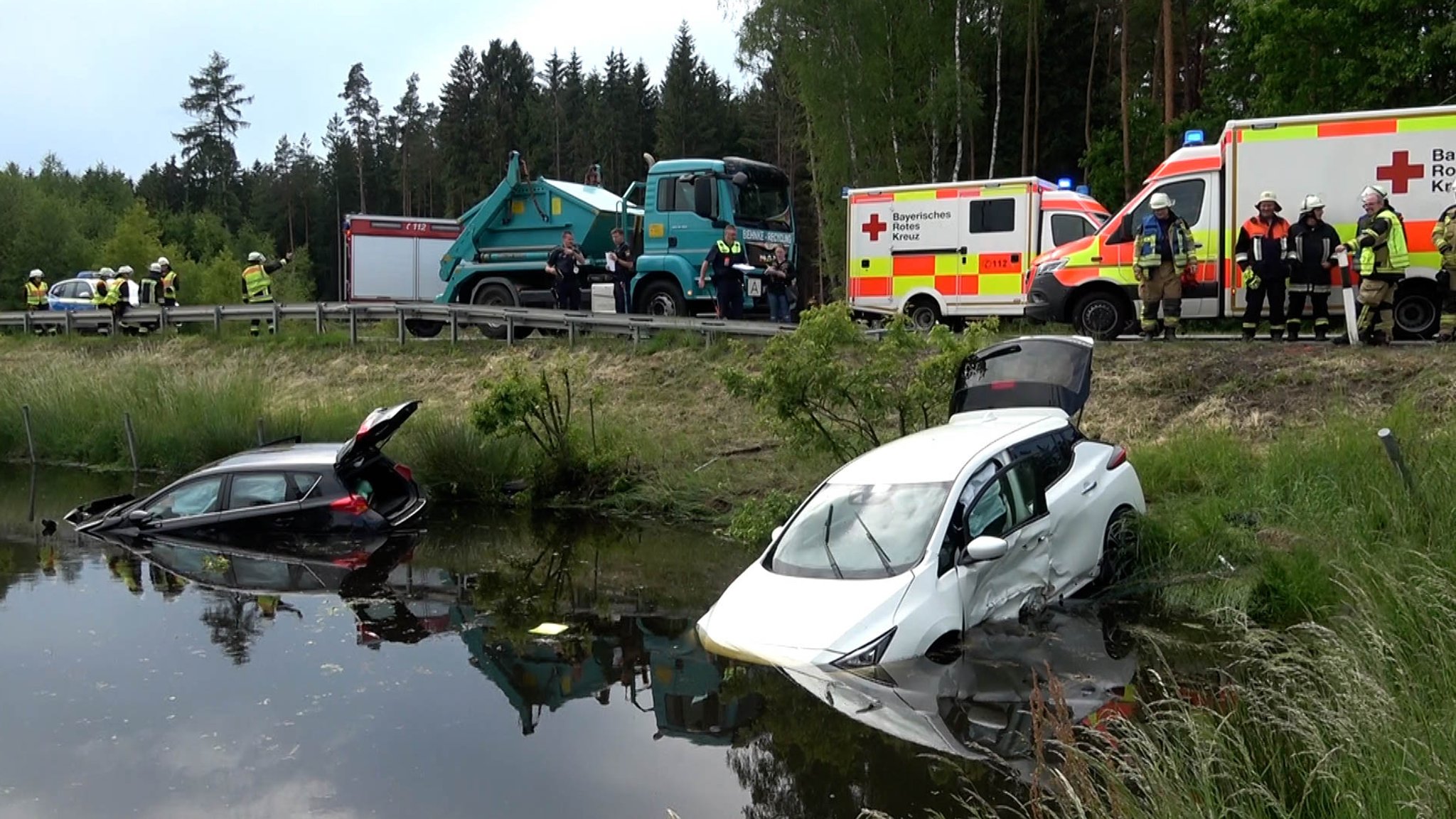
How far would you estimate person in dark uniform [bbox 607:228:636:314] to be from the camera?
20.7m

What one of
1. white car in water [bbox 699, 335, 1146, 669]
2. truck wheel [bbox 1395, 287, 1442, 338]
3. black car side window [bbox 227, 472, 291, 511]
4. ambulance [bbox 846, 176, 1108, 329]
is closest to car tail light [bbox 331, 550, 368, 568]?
black car side window [bbox 227, 472, 291, 511]

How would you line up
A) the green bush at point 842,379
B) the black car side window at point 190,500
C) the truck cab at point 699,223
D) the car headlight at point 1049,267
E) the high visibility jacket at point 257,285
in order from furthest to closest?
the high visibility jacket at point 257,285
the truck cab at point 699,223
the car headlight at point 1049,267
the black car side window at point 190,500
the green bush at point 842,379

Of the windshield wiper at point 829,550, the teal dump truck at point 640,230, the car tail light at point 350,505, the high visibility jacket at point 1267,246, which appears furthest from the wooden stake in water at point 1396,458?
the teal dump truck at point 640,230

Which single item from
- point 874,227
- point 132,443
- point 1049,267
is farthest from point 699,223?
point 132,443

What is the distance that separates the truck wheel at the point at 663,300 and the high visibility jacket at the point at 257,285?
9093 mm

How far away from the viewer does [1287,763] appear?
498cm

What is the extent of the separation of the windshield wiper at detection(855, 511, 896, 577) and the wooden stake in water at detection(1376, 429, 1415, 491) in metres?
3.35

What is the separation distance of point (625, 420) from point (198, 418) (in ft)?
22.6

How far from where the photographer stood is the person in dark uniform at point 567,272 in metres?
21.1

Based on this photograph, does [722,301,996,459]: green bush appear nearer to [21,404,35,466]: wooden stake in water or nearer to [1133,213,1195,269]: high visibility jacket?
[1133,213,1195,269]: high visibility jacket

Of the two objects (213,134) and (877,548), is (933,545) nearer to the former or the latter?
(877,548)

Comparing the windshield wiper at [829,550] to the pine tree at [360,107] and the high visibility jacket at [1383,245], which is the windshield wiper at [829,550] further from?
the pine tree at [360,107]

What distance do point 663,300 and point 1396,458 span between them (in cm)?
1375

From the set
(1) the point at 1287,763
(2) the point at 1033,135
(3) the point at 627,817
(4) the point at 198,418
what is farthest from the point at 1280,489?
(2) the point at 1033,135
